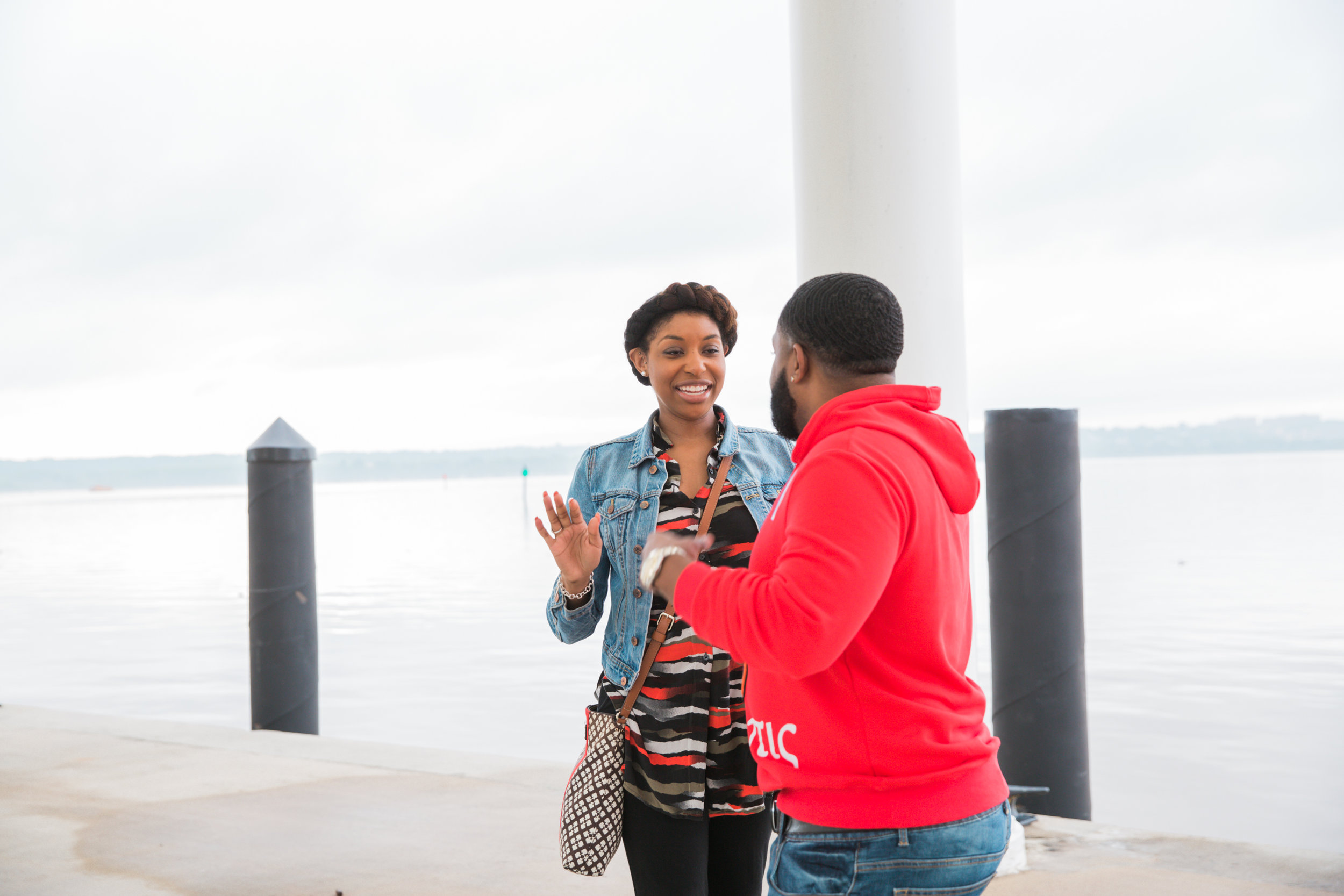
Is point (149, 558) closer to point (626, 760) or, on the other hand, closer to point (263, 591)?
point (263, 591)

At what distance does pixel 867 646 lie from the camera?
4.93 ft

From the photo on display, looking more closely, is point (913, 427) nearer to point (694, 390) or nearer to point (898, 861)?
point (898, 861)

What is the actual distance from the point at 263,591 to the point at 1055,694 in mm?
4240

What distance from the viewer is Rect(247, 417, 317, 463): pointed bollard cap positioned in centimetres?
613

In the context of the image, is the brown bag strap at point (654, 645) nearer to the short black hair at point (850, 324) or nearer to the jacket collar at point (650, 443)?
the jacket collar at point (650, 443)

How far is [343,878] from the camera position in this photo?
3947mm

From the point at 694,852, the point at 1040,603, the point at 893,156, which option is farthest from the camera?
the point at 1040,603

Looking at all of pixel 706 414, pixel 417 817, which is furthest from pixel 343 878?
pixel 706 414

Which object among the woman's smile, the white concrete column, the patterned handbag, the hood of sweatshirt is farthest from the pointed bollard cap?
the hood of sweatshirt

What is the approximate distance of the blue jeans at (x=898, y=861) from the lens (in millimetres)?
1505

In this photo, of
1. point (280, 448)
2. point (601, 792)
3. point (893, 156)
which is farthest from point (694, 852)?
point (280, 448)

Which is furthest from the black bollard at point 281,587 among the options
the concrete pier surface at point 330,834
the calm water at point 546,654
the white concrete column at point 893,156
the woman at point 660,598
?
the woman at point 660,598

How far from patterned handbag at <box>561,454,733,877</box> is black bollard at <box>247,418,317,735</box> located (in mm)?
4087

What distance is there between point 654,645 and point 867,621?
37.0 inches
